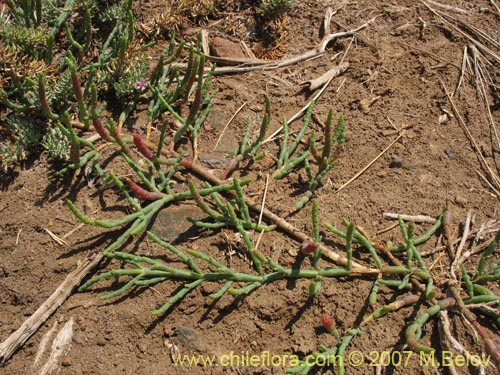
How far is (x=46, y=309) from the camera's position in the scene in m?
2.45

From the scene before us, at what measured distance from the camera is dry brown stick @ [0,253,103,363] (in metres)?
2.36

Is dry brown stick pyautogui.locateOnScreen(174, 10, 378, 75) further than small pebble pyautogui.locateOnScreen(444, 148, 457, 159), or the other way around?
dry brown stick pyautogui.locateOnScreen(174, 10, 378, 75)

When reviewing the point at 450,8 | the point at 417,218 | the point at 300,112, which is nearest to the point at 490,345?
the point at 417,218

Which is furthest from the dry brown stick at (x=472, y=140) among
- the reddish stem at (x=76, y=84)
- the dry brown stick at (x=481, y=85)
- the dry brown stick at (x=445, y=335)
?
the reddish stem at (x=76, y=84)

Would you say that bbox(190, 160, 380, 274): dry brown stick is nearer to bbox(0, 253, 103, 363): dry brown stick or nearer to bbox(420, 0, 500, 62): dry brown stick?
bbox(0, 253, 103, 363): dry brown stick

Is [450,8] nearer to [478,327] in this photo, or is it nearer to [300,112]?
[300,112]

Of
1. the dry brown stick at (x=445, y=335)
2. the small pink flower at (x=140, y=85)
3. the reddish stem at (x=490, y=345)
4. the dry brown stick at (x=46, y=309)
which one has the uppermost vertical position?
the small pink flower at (x=140, y=85)

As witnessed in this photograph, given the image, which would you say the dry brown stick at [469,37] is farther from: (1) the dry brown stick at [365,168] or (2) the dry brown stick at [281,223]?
(2) the dry brown stick at [281,223]

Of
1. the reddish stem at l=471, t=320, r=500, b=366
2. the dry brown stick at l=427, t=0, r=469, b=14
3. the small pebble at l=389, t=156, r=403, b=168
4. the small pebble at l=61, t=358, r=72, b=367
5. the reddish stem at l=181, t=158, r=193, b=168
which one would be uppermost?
the dry brown stick at l=427, t=0, r=469, b=14

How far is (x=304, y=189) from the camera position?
2861mm

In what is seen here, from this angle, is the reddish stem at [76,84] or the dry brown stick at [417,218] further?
the dry brown stick at [417,218]

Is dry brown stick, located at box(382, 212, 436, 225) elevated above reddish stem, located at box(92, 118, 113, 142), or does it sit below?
below

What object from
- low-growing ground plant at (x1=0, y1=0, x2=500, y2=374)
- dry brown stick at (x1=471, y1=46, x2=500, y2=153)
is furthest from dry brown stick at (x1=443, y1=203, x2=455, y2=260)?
dry brown stick at (x1=471, y1=46, x2=500, y2=153)

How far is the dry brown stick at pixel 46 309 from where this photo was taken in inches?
92.8
